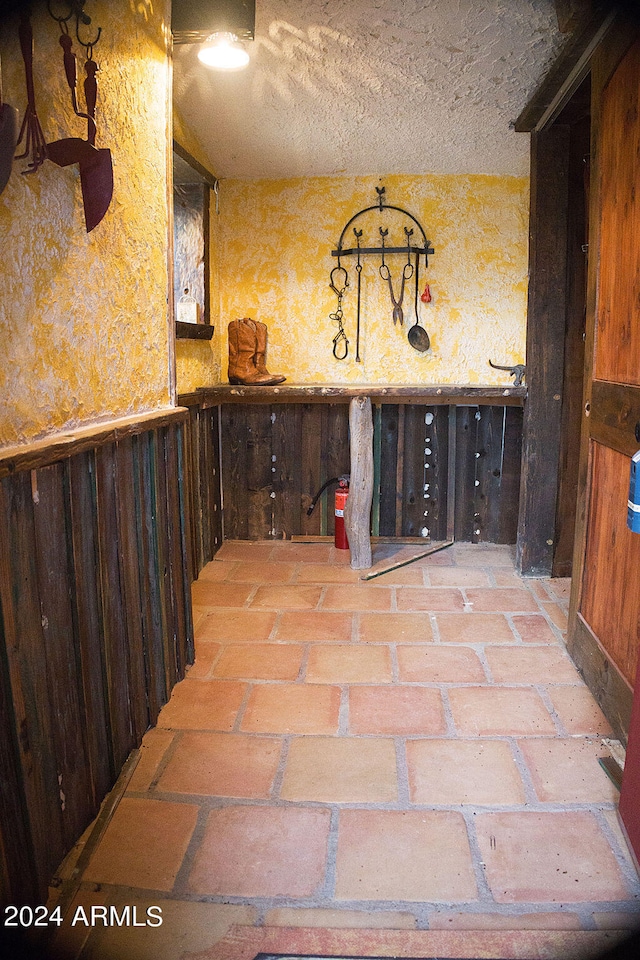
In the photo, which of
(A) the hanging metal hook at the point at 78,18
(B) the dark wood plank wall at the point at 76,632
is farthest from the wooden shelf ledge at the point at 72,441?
(A) the hanging metal hook at the point at 78,18

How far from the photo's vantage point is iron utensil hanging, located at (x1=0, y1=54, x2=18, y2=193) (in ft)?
4.19

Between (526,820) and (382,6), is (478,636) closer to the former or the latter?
(526,820)

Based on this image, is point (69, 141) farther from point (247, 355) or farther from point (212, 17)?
point (247, 355)

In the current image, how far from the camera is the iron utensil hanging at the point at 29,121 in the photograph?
4.59ft

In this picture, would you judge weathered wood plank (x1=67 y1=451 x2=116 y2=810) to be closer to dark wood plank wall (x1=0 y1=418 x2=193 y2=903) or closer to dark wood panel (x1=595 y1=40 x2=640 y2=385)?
dark wood plank wall (x1=0 y1=418 x2=193 y2=903)

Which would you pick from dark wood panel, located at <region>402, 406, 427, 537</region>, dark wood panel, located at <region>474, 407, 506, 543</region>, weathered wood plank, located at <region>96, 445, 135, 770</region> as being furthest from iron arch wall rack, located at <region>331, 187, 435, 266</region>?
weathered wood plank, located at <region>96, 445, 135, 770</region>

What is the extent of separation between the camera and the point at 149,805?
1849 mm

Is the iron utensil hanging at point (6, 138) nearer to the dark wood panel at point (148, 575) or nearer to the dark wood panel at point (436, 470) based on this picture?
the dark wood panel at point (148, 575)

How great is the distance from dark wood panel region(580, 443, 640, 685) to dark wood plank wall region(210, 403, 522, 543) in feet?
6.23

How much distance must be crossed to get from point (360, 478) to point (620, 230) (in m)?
2.06

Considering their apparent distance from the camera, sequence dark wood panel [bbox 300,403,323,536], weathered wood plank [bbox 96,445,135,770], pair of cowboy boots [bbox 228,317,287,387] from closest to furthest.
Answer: weathered wood plank [bbox 96,445,135,770]
pair of cowboy boots [bbox 228,317,287,387]
dark wood panel [bbox 300,403,323,536]

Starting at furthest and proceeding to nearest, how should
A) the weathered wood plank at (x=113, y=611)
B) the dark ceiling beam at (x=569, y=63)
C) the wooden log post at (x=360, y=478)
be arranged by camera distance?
1. the wooden log post at (x=360, y=478)
2. the dark ceiling beam at (x=569, y=63)
3. the weathered wood plank at (x=113, y=611)

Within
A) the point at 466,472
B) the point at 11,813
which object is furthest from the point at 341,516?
the point at 11,813

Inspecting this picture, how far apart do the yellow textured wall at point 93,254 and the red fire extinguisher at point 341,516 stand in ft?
6.29
